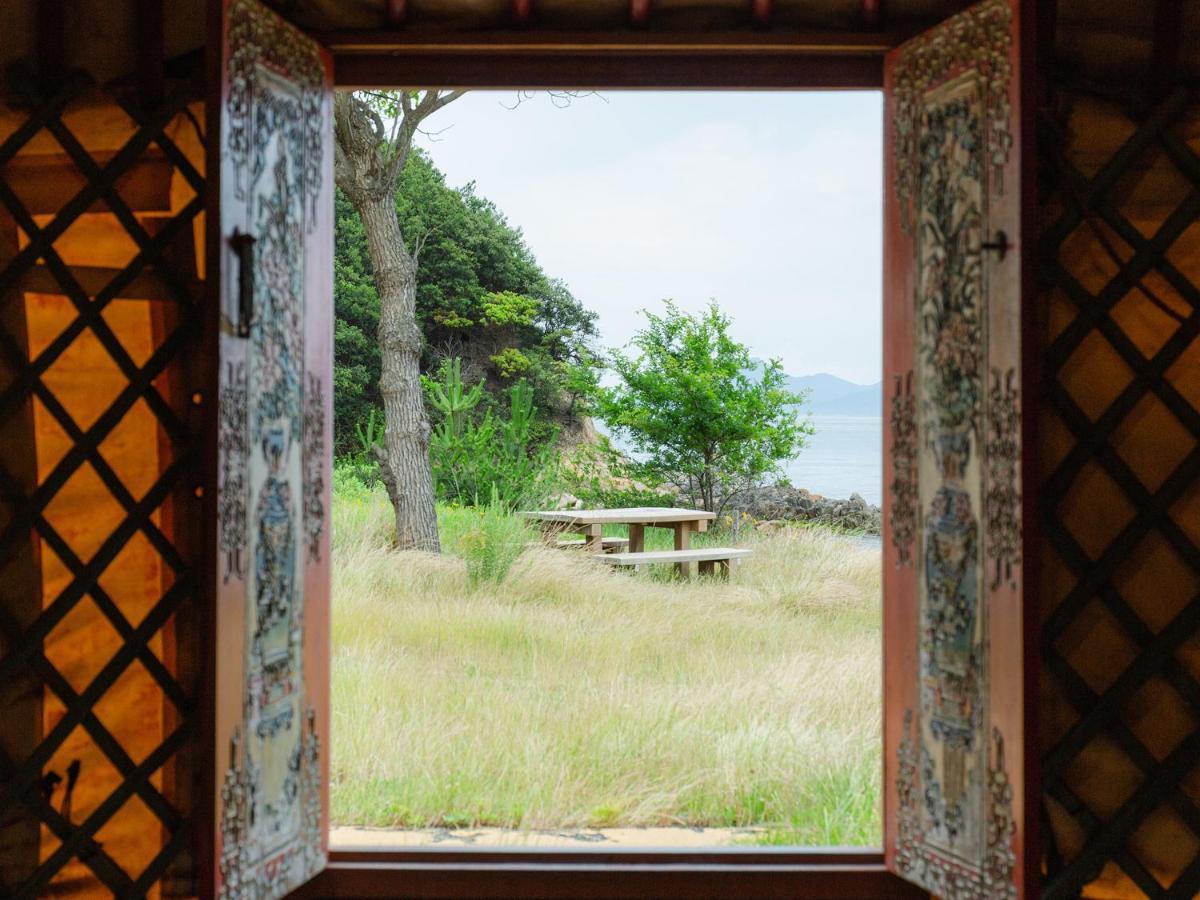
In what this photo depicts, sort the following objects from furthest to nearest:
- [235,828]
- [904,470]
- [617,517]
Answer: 1. [617,517]
2. [904,470]
3. [235,828]

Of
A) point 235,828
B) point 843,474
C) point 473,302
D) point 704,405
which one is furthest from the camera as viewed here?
point 843,474

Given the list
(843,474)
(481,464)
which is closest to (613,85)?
(481,464)

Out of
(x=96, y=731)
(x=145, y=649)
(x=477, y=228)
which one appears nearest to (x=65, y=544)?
(x=145, y=649)

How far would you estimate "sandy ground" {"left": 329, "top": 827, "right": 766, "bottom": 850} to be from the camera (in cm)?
240

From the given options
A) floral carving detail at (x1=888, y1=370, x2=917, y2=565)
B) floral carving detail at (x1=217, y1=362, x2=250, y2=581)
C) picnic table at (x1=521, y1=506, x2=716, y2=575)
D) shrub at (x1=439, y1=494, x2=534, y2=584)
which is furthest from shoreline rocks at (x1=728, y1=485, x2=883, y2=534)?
floral carving detail at (x1=217, y1=362, x2=250, y2=581)

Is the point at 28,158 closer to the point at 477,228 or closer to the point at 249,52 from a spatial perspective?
the point at 249,52

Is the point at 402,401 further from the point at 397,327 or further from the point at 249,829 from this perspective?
the point at 249,829

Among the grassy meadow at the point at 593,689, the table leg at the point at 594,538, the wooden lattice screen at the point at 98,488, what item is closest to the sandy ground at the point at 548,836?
the grassy meadow at the point at 593,689

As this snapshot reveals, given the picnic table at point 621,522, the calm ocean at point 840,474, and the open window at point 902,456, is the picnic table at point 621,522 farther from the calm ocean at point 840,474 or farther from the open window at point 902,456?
the open window at point 902,456

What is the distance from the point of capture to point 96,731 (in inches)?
60.2

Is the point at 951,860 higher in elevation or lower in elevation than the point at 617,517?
lower

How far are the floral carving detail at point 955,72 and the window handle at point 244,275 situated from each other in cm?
121

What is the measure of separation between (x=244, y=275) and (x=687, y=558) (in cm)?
402

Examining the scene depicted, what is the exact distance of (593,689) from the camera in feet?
11.3
